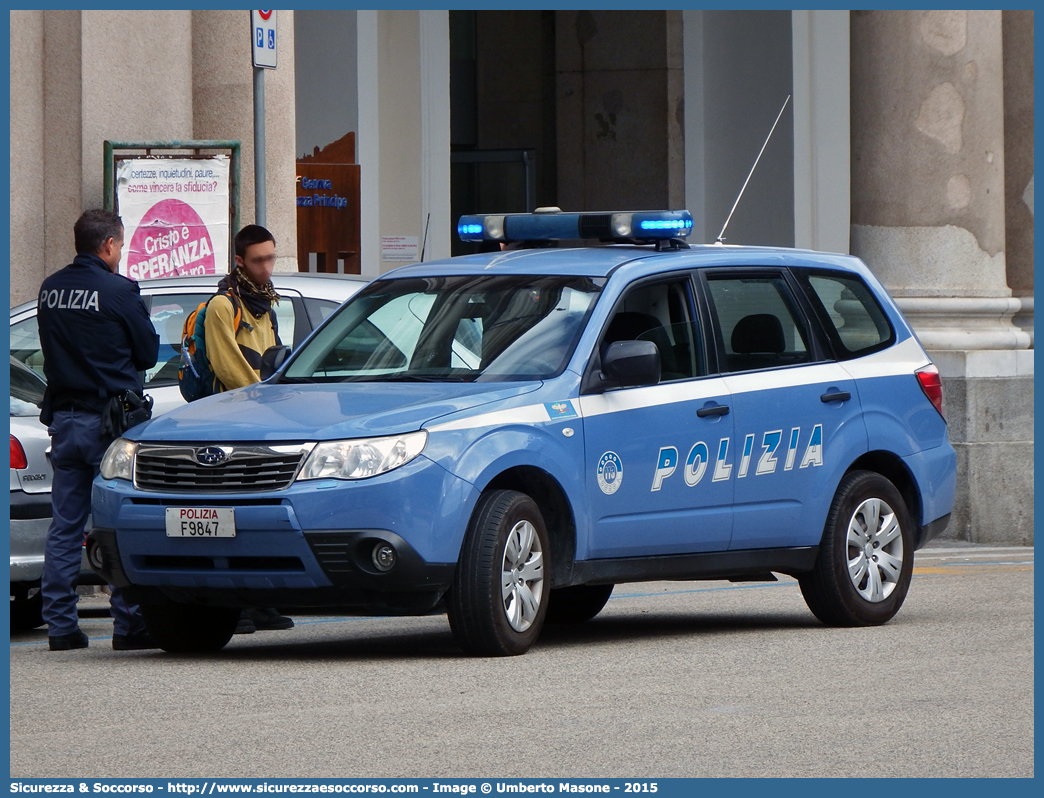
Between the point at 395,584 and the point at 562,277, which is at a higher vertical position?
the point at 562,277

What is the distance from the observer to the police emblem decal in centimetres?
855

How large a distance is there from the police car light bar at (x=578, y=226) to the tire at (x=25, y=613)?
306 centimetres

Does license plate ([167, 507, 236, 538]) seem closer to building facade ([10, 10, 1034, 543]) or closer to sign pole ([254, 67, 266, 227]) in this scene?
sign pole ([254, 67, 266, 227])

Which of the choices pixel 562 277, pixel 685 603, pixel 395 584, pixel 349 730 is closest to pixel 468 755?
pixel 349 730

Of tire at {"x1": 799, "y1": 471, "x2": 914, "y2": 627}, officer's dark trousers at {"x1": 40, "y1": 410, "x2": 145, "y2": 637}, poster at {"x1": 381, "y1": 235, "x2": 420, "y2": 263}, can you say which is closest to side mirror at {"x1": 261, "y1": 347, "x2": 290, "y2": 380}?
officer's dark trousers at {"x1": 40, "y1": 410, "x2": 145, "y2": 637}

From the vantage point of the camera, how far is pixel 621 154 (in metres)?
24.7

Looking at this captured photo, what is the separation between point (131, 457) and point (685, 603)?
159 inches

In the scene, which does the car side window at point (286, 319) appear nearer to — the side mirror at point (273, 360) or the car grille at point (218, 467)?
the side mirror at point (273, 360)

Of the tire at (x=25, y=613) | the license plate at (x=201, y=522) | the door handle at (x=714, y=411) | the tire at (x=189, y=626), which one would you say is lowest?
the tire at (x=25, y=613)

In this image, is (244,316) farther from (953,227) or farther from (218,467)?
(953,227)

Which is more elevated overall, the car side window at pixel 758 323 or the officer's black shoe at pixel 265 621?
the car side window at pixel 758 323

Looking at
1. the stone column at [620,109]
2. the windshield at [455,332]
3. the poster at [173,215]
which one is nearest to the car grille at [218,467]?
the windshield at [455,332]

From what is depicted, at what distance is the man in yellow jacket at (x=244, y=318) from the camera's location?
9.49 metres
